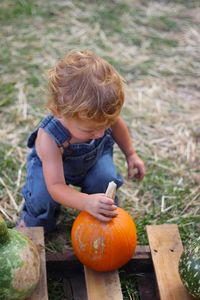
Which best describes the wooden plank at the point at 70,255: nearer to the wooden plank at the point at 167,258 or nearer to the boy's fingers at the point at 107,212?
the wooden plank at the point at 167,258

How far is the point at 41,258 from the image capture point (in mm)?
2814

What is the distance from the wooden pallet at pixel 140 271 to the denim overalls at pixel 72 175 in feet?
0.55

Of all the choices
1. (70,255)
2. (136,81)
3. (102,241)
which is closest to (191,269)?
(102,241)

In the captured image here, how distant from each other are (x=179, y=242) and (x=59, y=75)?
108 cm

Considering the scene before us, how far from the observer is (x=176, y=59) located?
5.07 meters

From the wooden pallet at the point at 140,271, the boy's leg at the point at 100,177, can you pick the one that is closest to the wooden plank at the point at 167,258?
the wooden pallet at the point at 140,271

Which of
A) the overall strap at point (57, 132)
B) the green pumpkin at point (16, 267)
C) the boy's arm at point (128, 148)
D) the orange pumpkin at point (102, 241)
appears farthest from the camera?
the boy's arm at point (128, 148)

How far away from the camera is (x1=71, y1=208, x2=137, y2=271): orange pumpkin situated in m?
2.68

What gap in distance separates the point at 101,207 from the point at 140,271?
21.8 inches

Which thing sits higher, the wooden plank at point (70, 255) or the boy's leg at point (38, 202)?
the boy's leg at point (38, 202)

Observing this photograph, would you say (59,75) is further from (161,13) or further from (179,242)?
(161,13)

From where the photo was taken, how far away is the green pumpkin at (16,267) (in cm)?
246

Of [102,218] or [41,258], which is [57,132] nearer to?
[102,218]

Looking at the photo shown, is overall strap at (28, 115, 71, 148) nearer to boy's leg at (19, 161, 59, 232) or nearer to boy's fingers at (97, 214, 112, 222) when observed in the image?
boy's leg at (19, 161, 59, 232)
